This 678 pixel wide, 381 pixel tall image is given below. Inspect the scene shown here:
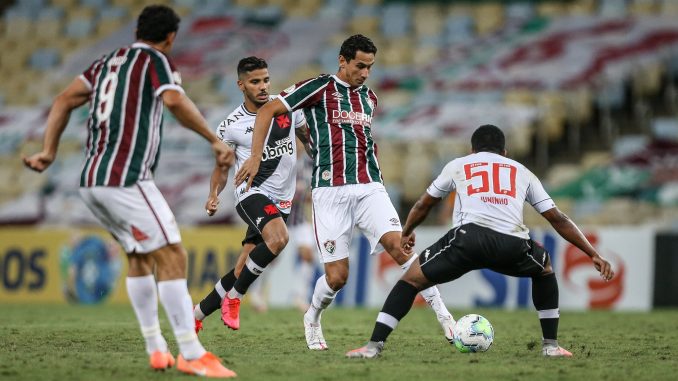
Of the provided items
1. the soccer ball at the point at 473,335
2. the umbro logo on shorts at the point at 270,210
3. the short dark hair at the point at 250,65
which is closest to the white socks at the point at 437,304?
the soccer ball at the point at 473,335

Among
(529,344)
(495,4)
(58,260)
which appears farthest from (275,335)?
(495,4)

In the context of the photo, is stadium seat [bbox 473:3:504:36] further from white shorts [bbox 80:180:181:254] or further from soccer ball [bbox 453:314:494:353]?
white shorts [bbox 80:180:181:254]

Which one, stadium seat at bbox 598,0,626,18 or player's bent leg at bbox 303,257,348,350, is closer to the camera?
player's bent leg at bbox 303,257,348,350

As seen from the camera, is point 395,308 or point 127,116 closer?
point 127,116

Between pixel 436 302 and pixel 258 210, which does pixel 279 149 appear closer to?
pixel 258 210

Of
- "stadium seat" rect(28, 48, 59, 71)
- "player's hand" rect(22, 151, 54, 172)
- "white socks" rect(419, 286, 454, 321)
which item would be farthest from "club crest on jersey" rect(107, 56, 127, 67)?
"stadium seat" rect(28, 48, 59, 71)

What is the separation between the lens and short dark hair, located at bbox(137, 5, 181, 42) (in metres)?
7.12

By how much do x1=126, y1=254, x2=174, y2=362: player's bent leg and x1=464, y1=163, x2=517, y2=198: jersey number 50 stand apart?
238 cm

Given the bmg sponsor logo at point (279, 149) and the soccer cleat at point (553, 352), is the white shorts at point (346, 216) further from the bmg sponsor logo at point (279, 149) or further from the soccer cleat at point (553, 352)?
the soccer cleat at point (553, 352)

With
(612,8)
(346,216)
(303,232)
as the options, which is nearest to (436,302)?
(346,216)

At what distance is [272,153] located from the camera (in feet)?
33.4

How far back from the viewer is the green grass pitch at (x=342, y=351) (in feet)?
23.7

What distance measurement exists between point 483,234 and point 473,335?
3.61ft

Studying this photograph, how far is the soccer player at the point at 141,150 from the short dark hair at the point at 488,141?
2096 mm
